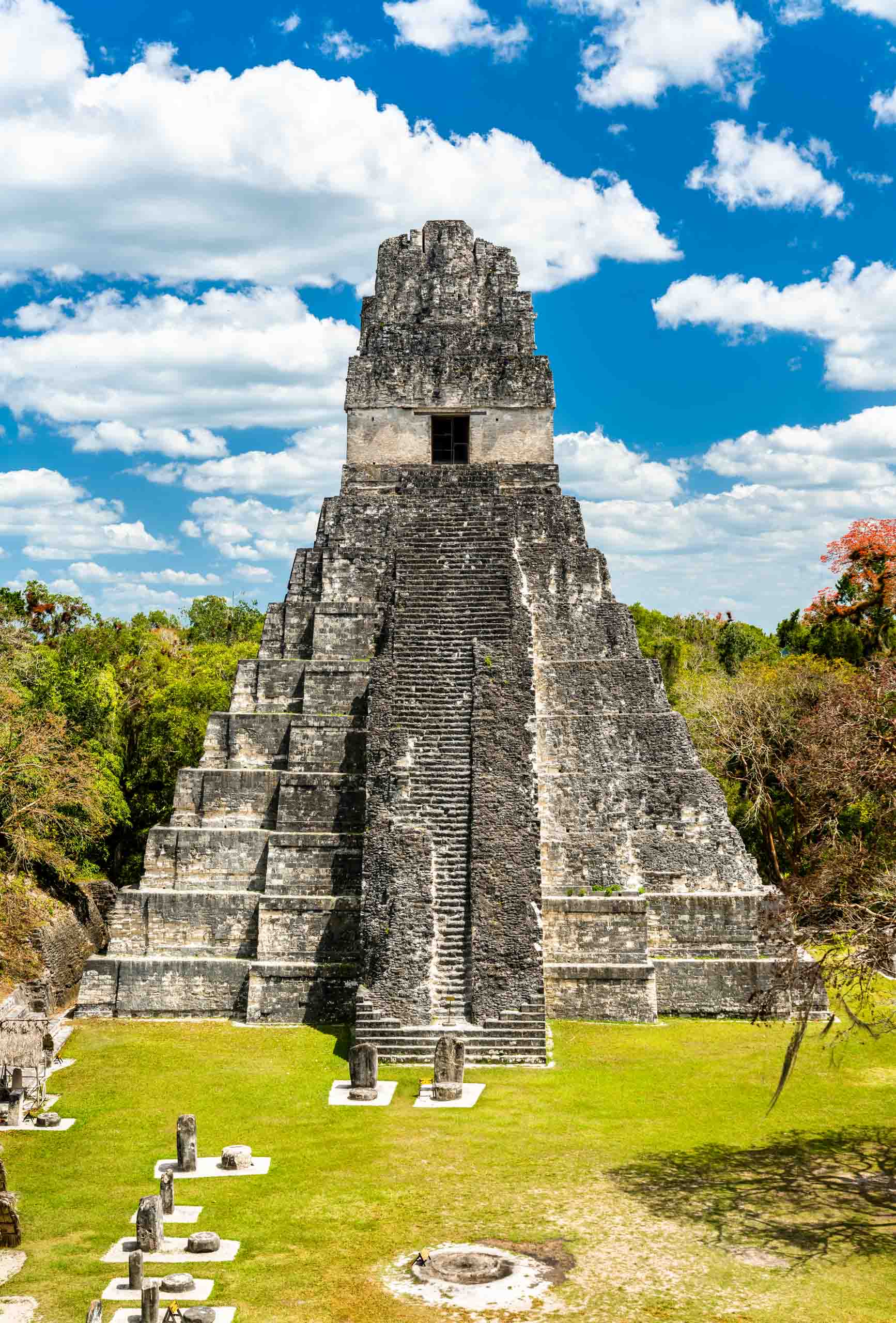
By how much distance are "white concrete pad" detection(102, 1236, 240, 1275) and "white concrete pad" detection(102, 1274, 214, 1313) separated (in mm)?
A: 297

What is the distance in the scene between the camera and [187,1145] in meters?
11.7

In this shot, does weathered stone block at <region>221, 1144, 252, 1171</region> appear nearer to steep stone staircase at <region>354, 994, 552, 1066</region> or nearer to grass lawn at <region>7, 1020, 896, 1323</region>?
grass lawn at <region>7, 1020, 896, 1323</region>

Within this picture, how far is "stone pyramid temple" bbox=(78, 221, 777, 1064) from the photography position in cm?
1636

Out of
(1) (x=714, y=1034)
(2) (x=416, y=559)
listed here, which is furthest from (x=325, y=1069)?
(2) (x=416, y=559)

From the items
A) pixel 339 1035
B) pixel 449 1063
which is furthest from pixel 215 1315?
pixel 339 1035

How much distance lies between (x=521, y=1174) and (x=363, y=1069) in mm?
2931

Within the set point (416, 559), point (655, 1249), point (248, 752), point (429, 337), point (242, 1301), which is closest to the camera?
point (242, 1301)

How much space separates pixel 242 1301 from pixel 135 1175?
2.83m

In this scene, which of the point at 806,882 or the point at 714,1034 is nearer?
the point at 806,882

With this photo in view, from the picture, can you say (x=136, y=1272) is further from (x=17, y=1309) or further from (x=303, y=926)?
(x=303, y=926)

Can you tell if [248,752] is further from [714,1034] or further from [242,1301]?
[242,1301]

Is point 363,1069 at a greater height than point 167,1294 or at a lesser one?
greater

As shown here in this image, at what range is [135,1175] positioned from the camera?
11648 millimetres

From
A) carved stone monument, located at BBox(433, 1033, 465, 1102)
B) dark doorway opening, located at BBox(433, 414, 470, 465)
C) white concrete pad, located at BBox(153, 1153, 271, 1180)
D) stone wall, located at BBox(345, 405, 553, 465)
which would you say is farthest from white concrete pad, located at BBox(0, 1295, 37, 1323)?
dark doorway opening, located at BBox(433, 414, 470, 465)
